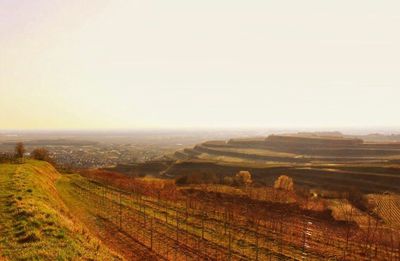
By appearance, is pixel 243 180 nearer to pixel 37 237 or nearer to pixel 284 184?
pixel 284 184

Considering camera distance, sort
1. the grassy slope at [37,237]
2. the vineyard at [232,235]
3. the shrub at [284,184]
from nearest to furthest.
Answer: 1. the grassy slope at [37,237]
2. the vineyard at [232,235]
3. the shrub at [284,184]

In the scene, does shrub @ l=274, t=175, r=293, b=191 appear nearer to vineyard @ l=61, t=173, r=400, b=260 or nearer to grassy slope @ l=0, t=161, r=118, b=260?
vineyard @ l=61, t=173, r=400, b=260

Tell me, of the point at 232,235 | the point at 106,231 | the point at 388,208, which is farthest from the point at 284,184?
the point at 106,231

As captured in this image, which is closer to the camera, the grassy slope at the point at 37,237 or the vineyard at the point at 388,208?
the grassy slope at the point at 37,237

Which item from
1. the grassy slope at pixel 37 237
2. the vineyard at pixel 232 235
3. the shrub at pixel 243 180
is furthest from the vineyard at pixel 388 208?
the grassy slope at pixel 37 237

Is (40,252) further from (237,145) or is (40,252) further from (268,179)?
(237,145)

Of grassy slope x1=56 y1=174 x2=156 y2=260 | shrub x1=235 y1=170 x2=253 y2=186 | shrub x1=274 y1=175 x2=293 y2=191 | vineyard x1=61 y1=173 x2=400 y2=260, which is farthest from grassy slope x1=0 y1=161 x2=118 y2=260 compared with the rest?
shrub x1=235 y1=170 x2=253 y2=186

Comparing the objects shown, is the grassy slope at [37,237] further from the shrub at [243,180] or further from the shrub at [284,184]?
the shrub at [243,180]

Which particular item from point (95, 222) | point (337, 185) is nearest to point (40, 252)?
point (95, 222)
